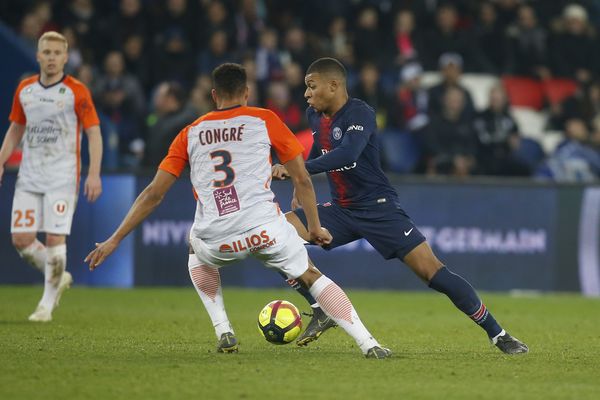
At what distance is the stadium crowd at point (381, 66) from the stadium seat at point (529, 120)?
6cm

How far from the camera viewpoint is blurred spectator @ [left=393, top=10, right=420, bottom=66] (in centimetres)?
1895

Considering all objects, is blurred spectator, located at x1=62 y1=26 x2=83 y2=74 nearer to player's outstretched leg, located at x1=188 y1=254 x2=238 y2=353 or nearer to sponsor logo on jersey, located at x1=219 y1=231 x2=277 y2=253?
player's outstretched leg, located at x1=188 y1=254 x2=238 y2=353

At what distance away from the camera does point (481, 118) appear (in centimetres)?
1773

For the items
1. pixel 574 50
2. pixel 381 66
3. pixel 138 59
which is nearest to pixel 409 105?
pixel 381 66

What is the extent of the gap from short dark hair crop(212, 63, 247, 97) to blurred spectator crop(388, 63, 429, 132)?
1053 centimetres

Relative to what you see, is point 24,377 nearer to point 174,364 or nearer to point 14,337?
point 174,364

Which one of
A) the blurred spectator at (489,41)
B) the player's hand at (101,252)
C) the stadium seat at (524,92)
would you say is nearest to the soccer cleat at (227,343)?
the player's hand at (101,252)

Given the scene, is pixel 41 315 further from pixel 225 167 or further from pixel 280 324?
pixel 225 167

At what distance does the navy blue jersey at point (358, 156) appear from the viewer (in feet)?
27.0

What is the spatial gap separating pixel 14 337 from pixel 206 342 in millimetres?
1434

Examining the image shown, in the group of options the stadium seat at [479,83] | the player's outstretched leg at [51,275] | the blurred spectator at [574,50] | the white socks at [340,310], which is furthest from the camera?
the blurred spectator at [574,50]

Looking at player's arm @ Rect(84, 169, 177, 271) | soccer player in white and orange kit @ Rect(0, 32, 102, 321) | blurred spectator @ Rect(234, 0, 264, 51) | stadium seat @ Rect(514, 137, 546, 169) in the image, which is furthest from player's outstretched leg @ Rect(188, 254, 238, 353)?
stadium seat @ Rect(514, 137, 546, 169)

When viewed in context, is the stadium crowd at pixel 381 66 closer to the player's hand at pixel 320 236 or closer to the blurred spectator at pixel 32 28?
the blurred spectator at pixel 32 28

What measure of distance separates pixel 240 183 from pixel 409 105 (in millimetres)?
11033
